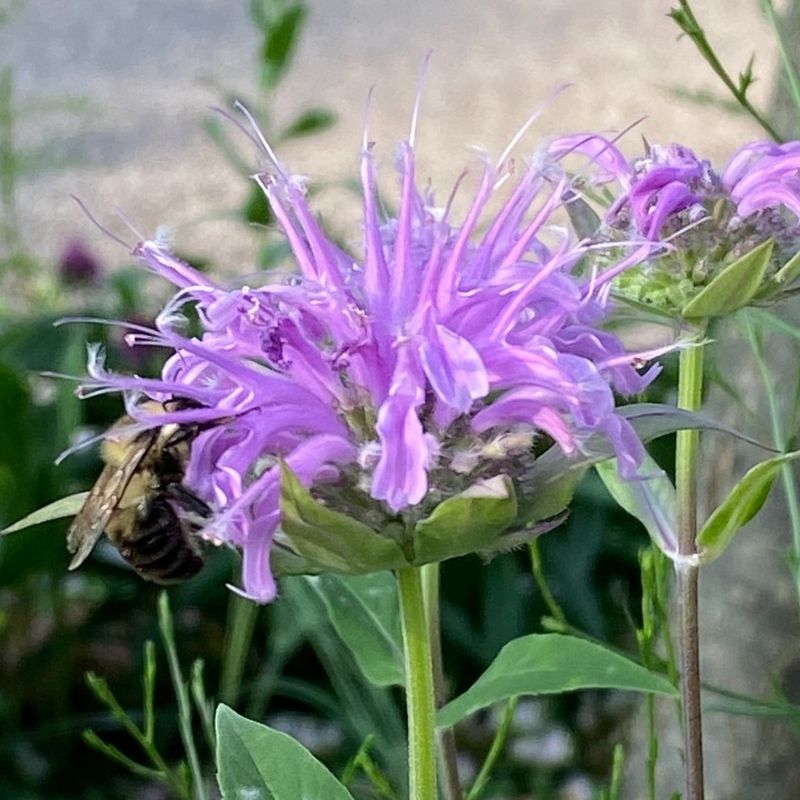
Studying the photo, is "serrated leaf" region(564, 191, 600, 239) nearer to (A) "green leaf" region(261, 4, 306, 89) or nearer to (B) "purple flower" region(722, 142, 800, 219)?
(B) "purple flower" region(722, 142, 800, 219)

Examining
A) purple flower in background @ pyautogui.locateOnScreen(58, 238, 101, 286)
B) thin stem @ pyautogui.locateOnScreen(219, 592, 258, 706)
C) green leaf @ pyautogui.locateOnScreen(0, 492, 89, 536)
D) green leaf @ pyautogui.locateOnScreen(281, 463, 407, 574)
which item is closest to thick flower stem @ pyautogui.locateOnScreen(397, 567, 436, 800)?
green leaf @ pyautogui.locateOnScreen(281, 463, 407, 574)

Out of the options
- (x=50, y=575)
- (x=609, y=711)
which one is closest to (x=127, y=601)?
(x=50, y=575)

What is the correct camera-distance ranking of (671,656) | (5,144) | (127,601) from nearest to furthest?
(671,656) < (127,601) < (5,144)

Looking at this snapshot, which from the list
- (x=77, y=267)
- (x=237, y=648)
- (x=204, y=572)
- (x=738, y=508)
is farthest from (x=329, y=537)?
(x=77, y=267)

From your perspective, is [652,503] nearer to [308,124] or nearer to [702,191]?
[702,191]

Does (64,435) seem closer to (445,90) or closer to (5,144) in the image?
(5,144)

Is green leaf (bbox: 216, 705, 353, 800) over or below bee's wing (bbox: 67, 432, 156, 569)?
below
